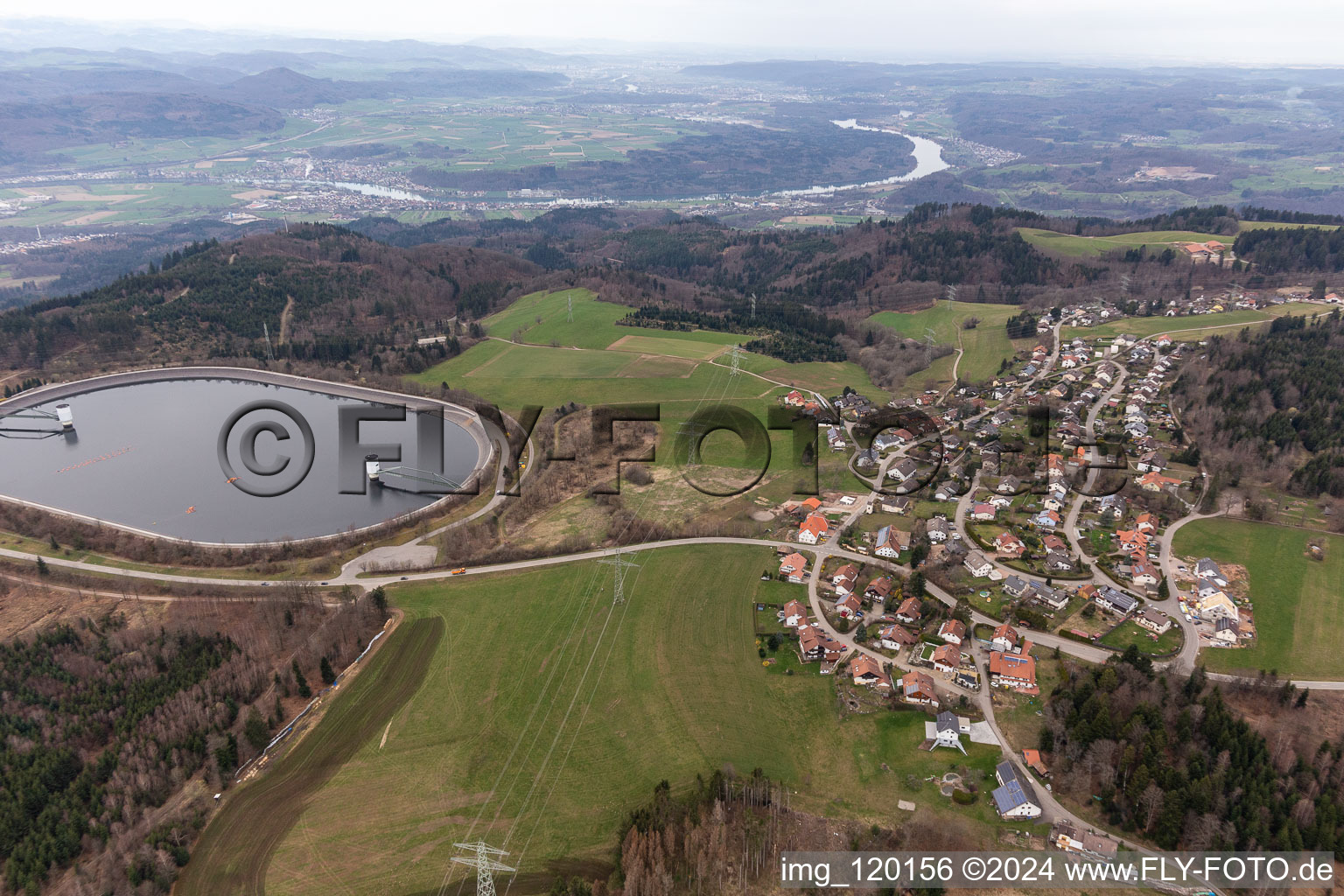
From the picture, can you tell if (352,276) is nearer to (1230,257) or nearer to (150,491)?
(150,491)

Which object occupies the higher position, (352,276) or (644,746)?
(352,276)

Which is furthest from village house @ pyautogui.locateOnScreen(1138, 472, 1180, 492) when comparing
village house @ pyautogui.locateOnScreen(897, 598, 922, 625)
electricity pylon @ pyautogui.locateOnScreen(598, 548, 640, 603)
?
electricity pylon @ pyautogui.locateOnScreen(598, 548, 640, 603)

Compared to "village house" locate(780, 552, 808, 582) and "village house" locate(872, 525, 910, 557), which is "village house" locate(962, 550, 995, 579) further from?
"village house" locate(780, 552, 808, 582)

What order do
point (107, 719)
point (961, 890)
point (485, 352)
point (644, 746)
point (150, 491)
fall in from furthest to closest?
point (485, 352), point (150, 491), point (107, 719), point (644, 746), point (961, 890)

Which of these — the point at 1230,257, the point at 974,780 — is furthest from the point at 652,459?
the point at 1230,257

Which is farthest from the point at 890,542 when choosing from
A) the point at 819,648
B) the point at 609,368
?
the point at 609,368

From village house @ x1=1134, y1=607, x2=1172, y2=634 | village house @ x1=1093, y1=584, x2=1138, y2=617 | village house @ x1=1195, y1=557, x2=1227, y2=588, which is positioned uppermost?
village house @ x1=1195, y1=557, x2=1227, y2=588

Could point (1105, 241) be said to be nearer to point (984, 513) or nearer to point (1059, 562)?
point (984, 513)

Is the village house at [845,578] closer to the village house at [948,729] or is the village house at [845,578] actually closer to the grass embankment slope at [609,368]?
the village house at [948,729]
